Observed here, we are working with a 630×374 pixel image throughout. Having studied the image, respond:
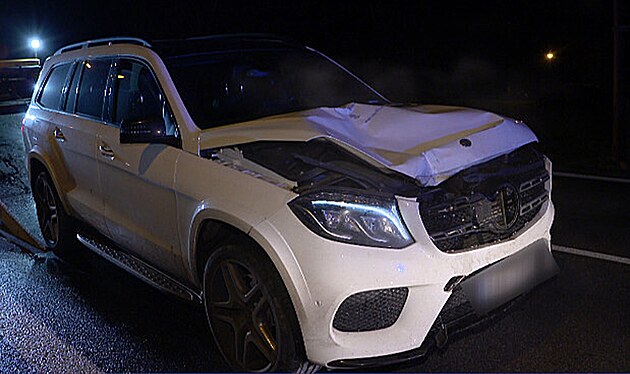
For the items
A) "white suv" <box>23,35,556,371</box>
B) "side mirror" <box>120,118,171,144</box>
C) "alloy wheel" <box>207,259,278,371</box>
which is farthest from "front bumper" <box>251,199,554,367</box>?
"side mirror" <box>120,118,171,144</box>

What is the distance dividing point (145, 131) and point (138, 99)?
0.64 meters

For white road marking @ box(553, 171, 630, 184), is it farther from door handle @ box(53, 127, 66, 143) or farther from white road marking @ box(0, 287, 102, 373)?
white road marking @ box(0, 287, 102, 373)

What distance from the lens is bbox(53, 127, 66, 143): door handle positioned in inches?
224

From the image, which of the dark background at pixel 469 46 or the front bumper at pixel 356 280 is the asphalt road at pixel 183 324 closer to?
the front bumper at pixel 356 280

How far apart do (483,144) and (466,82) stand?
2197 centimetres

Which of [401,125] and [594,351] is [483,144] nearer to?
[401,125]

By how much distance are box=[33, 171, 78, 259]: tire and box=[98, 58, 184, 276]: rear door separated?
1.06 metres

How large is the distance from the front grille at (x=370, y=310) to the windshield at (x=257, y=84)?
1543 mm

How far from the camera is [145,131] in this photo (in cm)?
439

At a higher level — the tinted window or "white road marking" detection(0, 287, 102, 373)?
the tinted window

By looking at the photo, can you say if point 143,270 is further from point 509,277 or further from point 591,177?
point 591,177

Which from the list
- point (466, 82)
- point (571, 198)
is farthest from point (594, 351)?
point (466, 82)

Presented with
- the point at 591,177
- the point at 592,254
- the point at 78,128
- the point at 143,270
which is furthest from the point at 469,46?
the point at 143,270

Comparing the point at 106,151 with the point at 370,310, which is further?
the point at 106,151
